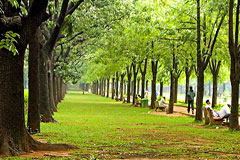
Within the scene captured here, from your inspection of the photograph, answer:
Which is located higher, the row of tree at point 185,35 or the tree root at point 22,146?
the row of tree at point 185,35

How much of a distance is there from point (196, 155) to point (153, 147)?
1873mm

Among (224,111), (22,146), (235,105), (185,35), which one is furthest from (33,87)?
(185,35)

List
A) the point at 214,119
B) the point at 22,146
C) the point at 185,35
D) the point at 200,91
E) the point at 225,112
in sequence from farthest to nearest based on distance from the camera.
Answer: the point at 200,91
the point at 185,35
the point at 214,119
the point at 225,112
the point at 22,146

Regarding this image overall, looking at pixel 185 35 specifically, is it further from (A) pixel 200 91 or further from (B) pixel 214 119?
(B) pixel 214 119

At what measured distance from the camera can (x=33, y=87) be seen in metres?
14.8

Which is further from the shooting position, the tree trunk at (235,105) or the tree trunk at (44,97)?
the tree trunk at (44,97)

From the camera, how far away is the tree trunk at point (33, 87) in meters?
14.7

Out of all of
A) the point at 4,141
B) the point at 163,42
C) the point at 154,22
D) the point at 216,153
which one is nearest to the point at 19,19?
the point at 4,141

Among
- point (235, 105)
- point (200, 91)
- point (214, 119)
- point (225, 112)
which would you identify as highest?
point (200, 91)

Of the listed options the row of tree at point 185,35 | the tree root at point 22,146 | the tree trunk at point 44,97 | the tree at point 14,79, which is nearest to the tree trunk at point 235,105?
the row of tree at point 185,35

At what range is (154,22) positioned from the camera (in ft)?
70.7

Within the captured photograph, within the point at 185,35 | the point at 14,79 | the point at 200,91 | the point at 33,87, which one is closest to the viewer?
the point at 14,79

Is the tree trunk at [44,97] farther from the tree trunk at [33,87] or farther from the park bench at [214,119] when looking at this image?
the park bench at [214,119]

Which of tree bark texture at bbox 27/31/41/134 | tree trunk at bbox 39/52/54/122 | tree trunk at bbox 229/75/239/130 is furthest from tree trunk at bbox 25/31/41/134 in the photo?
tree trunk at bbox 229/75/239/130
